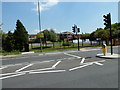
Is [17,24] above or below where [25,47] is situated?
above

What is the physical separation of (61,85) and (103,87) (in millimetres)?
1656

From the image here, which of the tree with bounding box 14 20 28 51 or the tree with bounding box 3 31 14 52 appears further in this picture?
the tree with bounding box 14 20 28 51

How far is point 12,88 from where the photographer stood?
681 centimetres

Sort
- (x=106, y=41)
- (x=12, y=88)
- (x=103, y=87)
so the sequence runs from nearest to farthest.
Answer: (x=103, y=87) → (x=12, y=88) → (x=106, y=41)

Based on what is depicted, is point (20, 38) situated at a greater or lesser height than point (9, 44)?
greater

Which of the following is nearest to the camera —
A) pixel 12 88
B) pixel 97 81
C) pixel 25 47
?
pixel 12 88

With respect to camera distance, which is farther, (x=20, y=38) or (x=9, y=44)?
(x=20, y=38)

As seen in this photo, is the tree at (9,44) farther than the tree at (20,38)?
No

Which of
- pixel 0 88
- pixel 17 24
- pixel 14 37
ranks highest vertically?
pixel 17 24

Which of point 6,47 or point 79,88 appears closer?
point 79,88

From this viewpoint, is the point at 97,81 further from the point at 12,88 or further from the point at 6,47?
the point at 6,47

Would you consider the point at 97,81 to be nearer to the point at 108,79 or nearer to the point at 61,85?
the point at 108,79

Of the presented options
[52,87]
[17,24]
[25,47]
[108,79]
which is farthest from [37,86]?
[17,24]

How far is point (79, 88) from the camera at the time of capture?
6.39m
